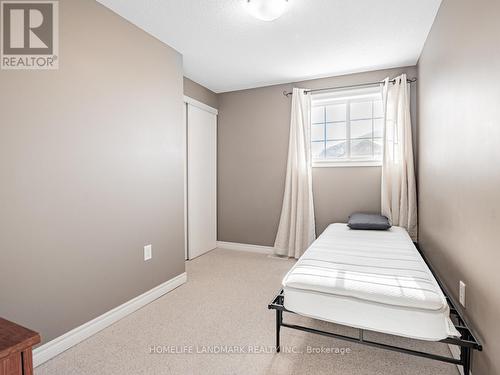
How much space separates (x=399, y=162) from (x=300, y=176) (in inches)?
46.2

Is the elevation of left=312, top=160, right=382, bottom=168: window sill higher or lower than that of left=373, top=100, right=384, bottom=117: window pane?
lower

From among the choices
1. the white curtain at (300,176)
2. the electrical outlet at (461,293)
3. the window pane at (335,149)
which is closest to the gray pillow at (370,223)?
the white curtain at (300,176)

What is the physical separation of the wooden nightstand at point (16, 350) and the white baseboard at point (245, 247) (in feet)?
10.7

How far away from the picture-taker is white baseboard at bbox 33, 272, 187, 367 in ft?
5.43

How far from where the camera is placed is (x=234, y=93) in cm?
409

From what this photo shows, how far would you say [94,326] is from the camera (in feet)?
6.40

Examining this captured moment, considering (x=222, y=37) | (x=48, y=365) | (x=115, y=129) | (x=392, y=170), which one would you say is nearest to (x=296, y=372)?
(x=48, y=365)

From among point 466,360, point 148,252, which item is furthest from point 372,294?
point 148,252

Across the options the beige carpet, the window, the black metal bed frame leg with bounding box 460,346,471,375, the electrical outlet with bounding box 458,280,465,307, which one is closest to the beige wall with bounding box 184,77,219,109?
the window

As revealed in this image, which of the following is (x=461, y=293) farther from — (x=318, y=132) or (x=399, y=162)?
(x=318, y=132)

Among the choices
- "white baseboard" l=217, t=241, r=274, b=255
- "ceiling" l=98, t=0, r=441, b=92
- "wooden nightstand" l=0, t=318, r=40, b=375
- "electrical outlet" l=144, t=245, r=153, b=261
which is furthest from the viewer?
"white baseboard" l=217, t=241, r=274, b=255

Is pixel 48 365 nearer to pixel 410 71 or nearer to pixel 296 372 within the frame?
pixel 296 372

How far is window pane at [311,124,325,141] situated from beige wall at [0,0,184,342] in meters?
1.93

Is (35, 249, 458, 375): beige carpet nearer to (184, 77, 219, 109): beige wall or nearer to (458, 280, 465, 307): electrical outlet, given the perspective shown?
(458, 280, 465, 307): electrical outlet
